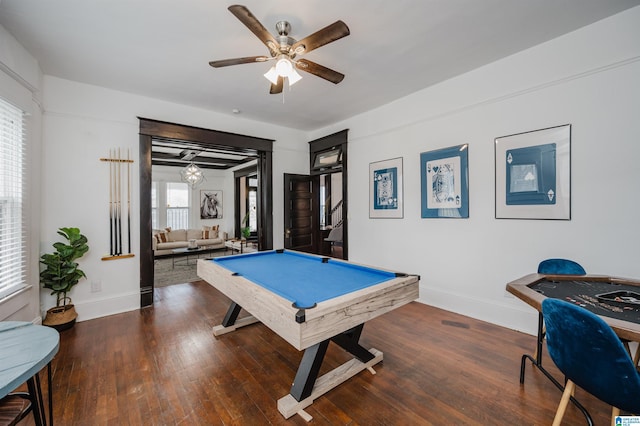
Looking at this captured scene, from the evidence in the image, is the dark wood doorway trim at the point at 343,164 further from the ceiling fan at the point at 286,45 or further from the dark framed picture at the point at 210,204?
the dark framed picture at the point at 210,204

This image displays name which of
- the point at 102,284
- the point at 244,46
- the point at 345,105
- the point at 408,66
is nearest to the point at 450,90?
the point at 408,66

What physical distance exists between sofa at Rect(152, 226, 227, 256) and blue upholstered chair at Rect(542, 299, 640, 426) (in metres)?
7.54

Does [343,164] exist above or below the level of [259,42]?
below

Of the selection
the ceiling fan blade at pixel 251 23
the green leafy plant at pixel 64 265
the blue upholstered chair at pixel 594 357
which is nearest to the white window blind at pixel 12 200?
the green leafy plant at pixel 64 265

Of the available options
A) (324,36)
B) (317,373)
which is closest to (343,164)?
(324,36)

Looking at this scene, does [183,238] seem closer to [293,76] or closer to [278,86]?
[278,86]

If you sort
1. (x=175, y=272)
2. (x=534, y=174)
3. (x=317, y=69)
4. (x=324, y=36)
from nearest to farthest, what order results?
(x=324, y=36), (x=317, y=69), (x=534, y=174), (x=175, y=272)

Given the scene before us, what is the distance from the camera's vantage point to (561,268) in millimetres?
2238

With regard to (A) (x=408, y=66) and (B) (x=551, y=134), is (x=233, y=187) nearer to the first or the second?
(A) (x=408, y=66)

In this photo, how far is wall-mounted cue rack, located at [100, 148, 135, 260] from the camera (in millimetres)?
3484

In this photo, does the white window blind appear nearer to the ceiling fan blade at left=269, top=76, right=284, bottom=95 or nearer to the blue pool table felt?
the blue pool table felt

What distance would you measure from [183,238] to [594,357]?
28.9 ft

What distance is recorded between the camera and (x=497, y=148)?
2.95m

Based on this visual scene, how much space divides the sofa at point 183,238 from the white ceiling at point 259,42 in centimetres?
483
